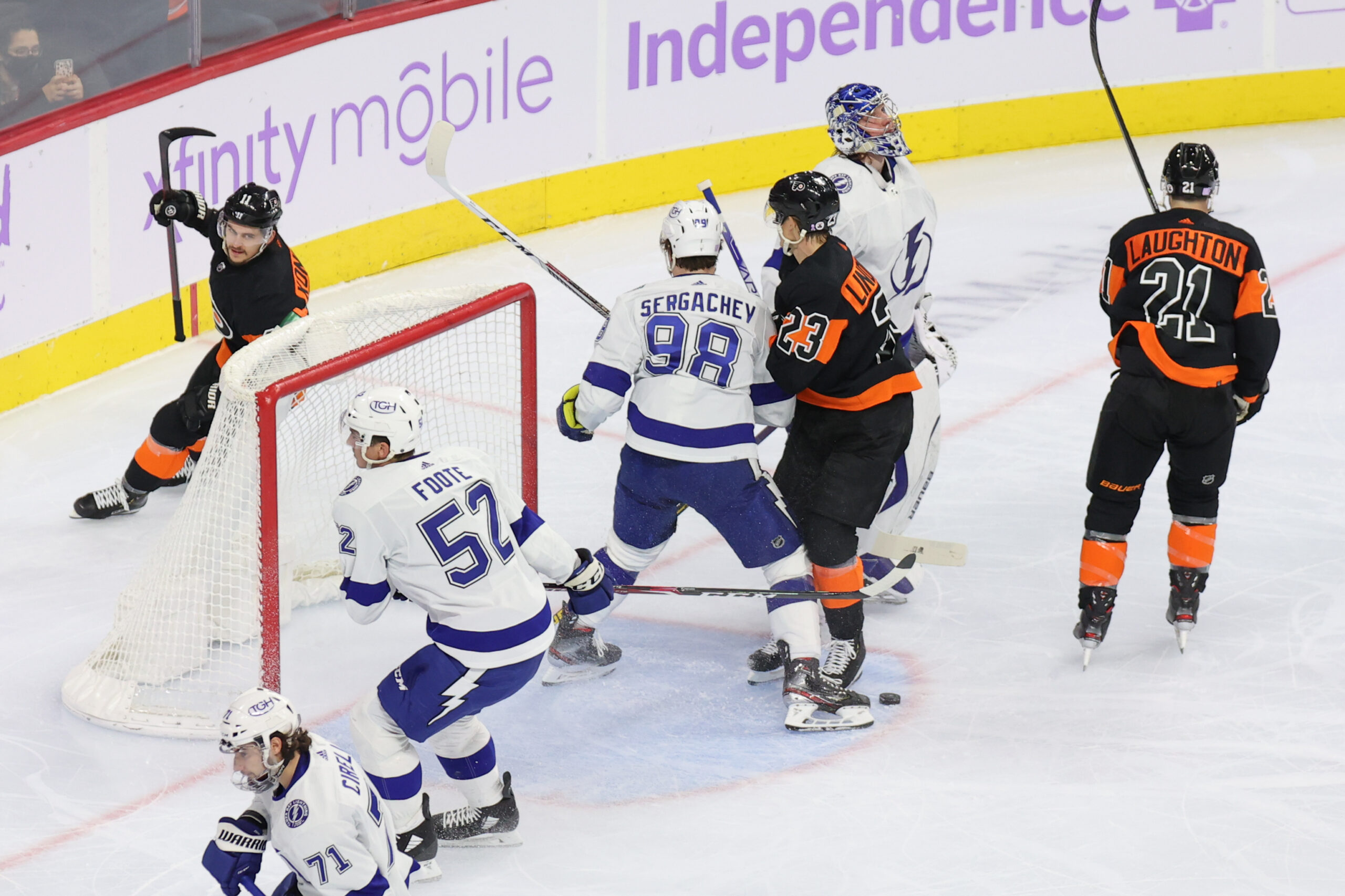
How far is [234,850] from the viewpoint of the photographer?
107 inches

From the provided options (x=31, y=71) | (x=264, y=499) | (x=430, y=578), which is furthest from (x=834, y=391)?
(x=31, y=71)

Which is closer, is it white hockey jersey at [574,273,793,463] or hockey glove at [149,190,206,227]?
white hockey jersey at [574,273,793,463]

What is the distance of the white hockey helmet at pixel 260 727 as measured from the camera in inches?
104

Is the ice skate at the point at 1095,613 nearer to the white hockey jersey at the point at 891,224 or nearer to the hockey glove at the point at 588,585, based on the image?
the white hockey jersey at the point at 891,224

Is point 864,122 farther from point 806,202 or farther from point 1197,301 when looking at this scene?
point 1197,301

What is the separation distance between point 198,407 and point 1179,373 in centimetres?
251

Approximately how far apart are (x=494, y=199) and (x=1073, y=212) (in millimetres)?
2537

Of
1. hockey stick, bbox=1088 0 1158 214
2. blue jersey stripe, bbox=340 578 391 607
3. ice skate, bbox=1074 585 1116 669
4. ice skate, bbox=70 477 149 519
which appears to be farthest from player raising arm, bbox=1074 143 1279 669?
ice skate, bbox=70 477 149 519

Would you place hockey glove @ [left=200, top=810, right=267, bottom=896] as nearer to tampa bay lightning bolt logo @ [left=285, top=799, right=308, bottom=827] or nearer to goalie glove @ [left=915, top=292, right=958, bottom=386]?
tampa bay lightning bolt logo @ [left=285, top=799, right=308, bottom=827]

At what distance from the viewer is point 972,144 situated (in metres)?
8.45

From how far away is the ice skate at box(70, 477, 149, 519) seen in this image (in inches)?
196

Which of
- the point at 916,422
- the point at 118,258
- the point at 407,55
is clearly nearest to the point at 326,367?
the point at 916,422

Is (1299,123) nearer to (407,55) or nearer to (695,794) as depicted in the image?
(407,55)

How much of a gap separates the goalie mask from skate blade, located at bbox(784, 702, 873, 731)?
1.35m
